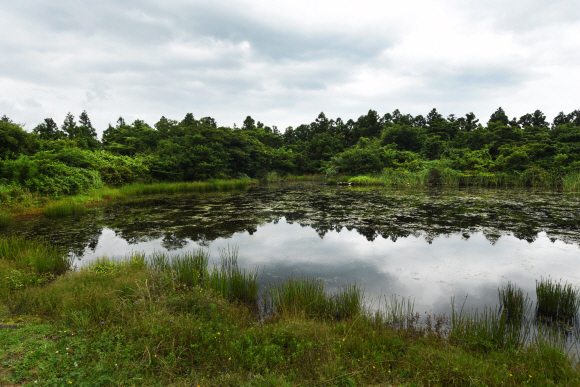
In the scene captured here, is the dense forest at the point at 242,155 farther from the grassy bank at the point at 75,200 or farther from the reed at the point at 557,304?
the reed at the point at 557,304

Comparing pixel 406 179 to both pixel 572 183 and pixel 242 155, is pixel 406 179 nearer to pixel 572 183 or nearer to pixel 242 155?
pixel 572 183

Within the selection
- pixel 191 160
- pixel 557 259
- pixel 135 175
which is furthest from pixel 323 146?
pixel 557 259

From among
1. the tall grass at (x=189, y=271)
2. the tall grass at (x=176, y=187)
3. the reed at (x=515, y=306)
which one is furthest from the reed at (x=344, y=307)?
the tall grass at (x=176, y=187)

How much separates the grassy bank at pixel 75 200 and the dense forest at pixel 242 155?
520 mm

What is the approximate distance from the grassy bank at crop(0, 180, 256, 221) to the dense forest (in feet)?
1.71

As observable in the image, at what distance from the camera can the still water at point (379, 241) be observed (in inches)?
179

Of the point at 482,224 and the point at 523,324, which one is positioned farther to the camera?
the point at 482,224

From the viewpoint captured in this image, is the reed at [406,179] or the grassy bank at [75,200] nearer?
the grassy bank at [75,200]

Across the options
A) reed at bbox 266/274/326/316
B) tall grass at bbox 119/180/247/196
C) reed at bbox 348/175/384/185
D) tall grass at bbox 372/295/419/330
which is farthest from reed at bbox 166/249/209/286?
reed at bbox 348/175/384/185

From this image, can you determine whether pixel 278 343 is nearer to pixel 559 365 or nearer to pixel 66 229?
pixel 559 365

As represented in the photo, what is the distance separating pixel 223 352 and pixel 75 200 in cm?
1304

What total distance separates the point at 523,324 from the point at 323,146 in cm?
4219

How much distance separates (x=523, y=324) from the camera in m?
3.20

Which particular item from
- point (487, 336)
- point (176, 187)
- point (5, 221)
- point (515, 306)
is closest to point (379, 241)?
point (515, 306)
